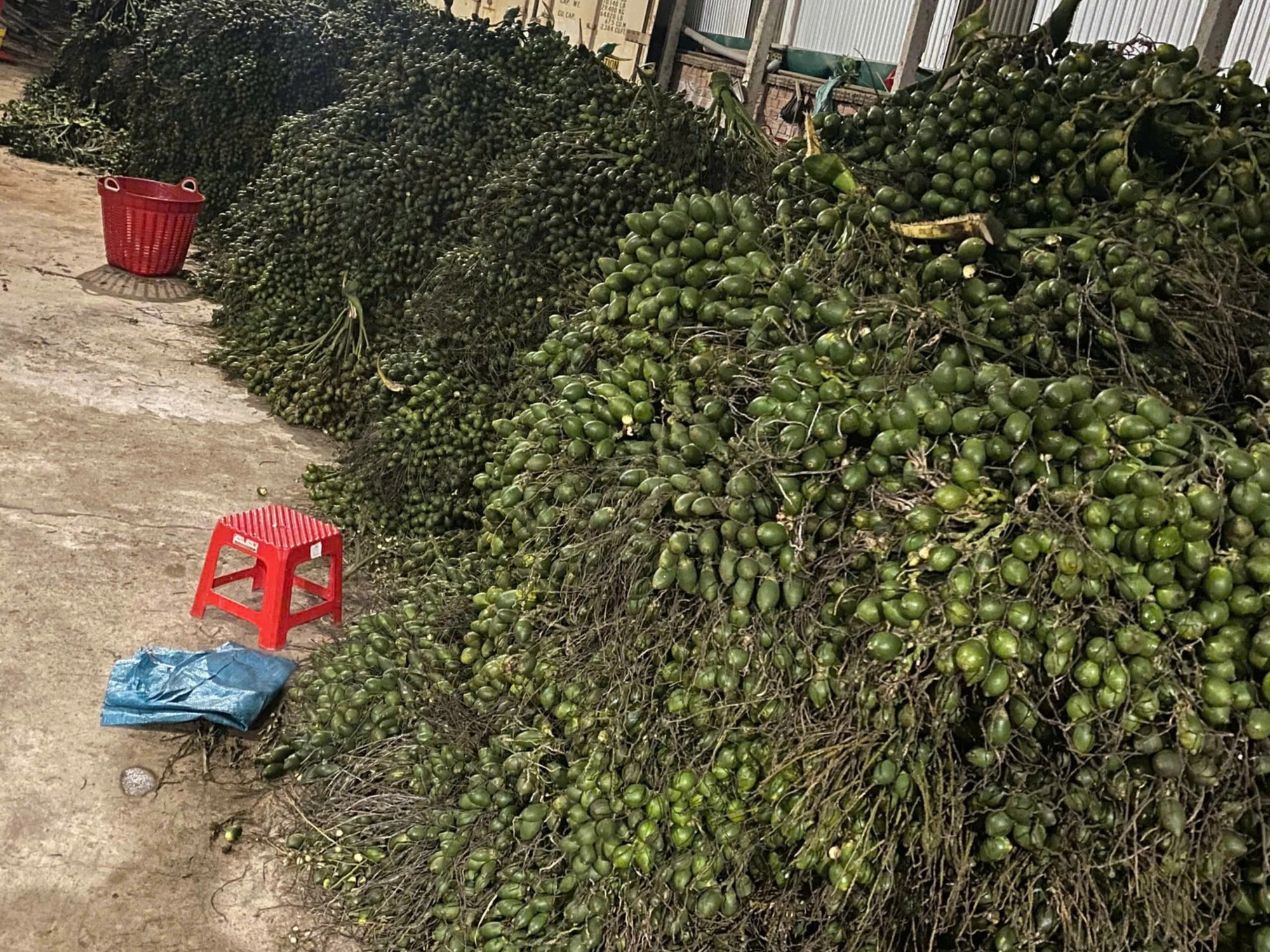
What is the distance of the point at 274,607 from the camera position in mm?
3426

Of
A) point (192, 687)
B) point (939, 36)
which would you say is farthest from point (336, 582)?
point (939, 36)

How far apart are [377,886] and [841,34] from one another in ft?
20.6

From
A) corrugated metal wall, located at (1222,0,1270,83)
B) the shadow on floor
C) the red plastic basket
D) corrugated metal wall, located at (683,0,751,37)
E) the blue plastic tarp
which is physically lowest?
the blue plastic tarp

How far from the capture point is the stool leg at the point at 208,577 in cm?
348

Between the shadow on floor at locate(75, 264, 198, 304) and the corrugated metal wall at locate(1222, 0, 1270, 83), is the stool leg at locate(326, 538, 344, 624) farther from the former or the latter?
the corrugated metal wall at locate(1222, 0, 1270, 83)

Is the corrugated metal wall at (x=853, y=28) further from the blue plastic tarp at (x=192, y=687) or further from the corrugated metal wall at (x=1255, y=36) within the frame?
the blue plastic tarp at (x=192, y=687)

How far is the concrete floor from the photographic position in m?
2.48

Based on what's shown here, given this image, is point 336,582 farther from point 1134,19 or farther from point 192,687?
point 1134,19

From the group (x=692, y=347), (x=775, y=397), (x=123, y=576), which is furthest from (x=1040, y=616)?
(x=123, y=576)

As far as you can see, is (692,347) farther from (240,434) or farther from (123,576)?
(240,434)

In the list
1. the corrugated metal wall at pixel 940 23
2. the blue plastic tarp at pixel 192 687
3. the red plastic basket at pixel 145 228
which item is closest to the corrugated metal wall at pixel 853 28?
the corrugated metal wall at pixel 940 23

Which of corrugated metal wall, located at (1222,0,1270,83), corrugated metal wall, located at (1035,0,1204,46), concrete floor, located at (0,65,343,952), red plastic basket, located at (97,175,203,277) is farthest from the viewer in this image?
red plastic basket, located at (97,175,203,277)

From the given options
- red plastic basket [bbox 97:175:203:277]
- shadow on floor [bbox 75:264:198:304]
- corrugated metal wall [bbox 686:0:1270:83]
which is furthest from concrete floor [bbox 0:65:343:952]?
corrugated metal wall [bbox 686:0:1270:83]

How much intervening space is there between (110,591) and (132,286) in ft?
12.1
